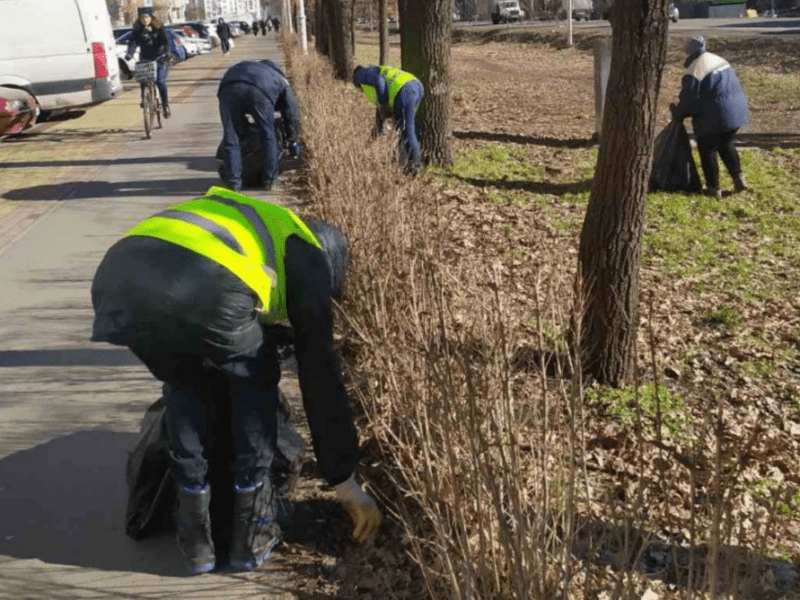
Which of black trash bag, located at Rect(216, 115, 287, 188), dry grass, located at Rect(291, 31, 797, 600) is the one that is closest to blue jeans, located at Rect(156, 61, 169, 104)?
black trash bag, located at Rect(216, 115, 287, 188)

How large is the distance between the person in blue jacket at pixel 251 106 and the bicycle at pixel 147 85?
542 centimetres

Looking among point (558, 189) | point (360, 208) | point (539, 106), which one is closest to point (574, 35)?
point (539, 106)

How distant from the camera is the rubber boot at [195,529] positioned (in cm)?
364

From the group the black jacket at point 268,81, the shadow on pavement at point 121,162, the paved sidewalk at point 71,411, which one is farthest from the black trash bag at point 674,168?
the shadow on pavement at point 121,162

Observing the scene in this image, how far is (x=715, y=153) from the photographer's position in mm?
10117

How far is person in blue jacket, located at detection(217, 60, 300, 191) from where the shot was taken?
9.91m

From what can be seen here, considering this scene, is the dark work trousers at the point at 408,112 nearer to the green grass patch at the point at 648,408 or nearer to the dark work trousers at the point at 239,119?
the dark work trousers at the point at 239,119

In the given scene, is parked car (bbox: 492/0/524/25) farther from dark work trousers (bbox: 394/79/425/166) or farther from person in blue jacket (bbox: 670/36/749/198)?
person in blue jacket (bbox: 670/36/749/198)

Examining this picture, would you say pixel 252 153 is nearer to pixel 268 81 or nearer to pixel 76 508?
pixel 268 81

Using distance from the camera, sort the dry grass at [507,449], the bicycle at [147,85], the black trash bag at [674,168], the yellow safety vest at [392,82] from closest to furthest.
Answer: the dry grass at [507,449] → the black trash bag at [674,168] → the yellow safety vest at [392,82] → the bicycle at [147,85]

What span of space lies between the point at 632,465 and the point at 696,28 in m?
42.2

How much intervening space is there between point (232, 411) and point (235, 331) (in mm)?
433

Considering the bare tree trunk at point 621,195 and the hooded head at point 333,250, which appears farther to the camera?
the bare tree trunk at point 621,195

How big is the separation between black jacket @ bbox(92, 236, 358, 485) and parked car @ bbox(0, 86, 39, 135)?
43.1ft
